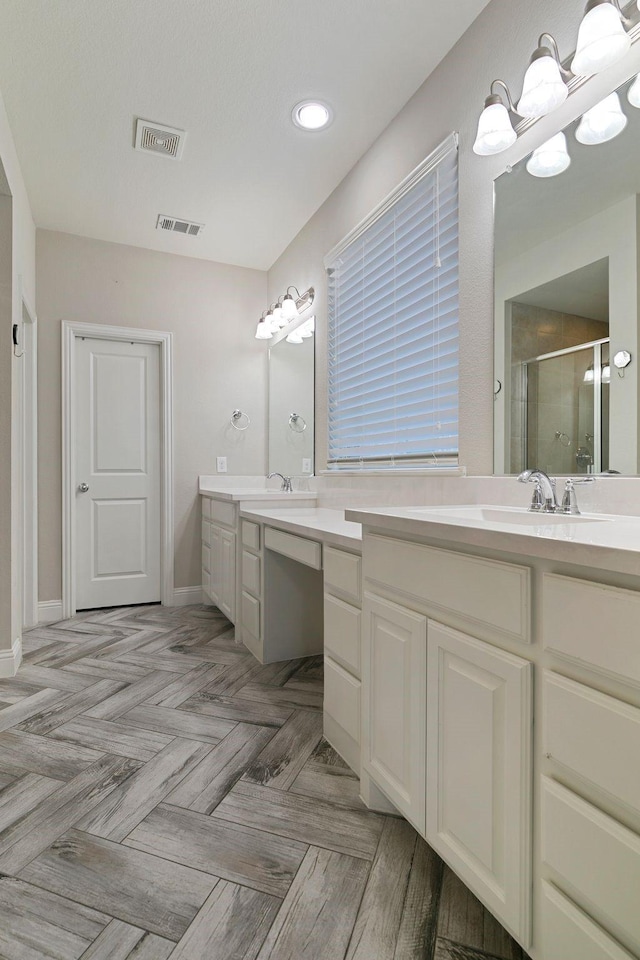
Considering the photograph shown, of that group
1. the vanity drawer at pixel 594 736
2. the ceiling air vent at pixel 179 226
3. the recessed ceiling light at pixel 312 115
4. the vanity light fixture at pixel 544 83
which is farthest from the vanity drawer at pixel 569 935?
the ceiling air vent at pixel 179 226

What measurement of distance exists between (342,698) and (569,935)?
3.01 ft

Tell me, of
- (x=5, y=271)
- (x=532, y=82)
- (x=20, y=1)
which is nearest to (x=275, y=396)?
(x=5, y=271)

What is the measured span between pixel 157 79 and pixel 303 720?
266 centimetres

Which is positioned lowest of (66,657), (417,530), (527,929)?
(66,657)

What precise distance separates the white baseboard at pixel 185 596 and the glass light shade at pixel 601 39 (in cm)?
354

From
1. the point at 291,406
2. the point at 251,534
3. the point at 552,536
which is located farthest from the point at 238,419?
the point at 552,536

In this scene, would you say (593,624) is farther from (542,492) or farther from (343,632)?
(343,632)

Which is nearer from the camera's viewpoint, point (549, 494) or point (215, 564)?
point (549, 494)

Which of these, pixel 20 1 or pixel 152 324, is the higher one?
pixel 20 1

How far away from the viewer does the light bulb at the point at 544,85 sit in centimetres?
136

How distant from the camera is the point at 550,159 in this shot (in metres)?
1.52

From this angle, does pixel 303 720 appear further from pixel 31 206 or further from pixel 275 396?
pixel 31 206

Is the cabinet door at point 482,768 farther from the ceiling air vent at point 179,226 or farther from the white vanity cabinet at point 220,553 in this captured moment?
the ceiling air vent at point 179,226

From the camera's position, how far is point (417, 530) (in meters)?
1.16
